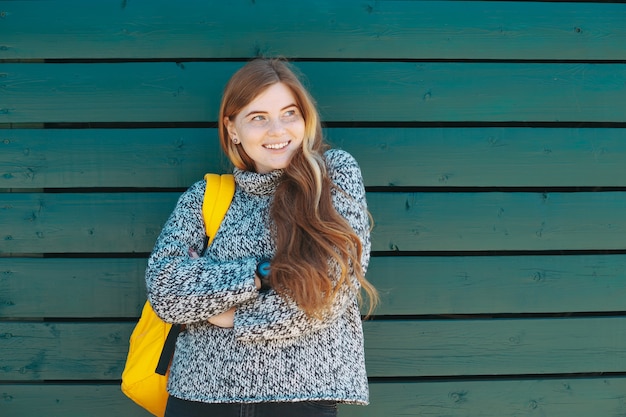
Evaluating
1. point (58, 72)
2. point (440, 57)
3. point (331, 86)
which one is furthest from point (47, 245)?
point (440, 57)

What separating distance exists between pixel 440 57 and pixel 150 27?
1090 millimetres

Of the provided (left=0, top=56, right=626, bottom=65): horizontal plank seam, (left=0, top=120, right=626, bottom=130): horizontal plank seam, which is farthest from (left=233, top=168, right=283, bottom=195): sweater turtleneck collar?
(left=0, top=56, right=626, bottom=65): horizontal plank seam

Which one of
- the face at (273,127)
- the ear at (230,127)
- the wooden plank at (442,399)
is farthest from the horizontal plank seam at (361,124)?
the wooden plank at (442,399)

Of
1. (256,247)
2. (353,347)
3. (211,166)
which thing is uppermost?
(211,166)

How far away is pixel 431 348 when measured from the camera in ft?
7.97

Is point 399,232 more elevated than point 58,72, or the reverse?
point 58,72

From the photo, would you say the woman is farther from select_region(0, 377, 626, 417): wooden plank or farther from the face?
Result: select_region(0, 377, 626, 417): wooden plank

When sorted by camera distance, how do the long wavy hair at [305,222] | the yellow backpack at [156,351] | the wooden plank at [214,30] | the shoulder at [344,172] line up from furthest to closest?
1. the wooden plank at [214,30]
2. the yellow backpack at [156,351]
3. the shoulder at [344,172]
4. the long wavy hair at [305,222]

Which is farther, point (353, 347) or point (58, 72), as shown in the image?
point (58, 72)

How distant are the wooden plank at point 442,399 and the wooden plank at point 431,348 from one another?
43 mm

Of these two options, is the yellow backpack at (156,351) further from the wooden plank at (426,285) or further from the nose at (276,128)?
the wooden plank at (426,285)

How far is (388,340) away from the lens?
2.42 meters

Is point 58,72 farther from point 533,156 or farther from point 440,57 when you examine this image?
point 533,156

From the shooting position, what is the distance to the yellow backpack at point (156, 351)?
1988mm
